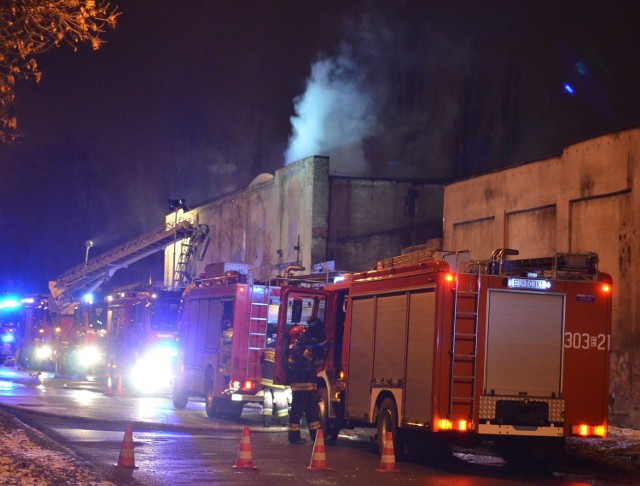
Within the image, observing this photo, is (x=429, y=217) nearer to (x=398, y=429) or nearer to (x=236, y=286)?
(x=236, y=286)

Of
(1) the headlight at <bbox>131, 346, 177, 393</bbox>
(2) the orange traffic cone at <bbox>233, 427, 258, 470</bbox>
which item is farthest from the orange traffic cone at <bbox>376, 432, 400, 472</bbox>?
(1) the headlight at <bbox>131, 346, 177, 393</bbox>

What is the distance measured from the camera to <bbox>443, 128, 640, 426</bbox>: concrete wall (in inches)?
786

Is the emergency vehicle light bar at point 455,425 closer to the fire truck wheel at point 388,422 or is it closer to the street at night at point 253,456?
the street at night at point 253,456

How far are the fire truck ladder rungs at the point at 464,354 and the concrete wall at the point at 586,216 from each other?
820cm

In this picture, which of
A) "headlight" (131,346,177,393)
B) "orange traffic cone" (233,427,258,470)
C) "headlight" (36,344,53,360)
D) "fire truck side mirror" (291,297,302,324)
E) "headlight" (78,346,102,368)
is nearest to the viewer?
"orange traffic cone" (233,427,258,470)

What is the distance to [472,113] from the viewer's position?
42250 mm

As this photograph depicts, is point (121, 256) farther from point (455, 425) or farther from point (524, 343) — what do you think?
point (455, 425)

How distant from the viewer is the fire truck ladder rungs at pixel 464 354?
41.3 feet

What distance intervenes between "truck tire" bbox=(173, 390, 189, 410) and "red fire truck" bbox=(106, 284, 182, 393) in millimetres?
3715

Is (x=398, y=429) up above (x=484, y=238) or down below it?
below

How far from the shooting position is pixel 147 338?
27438 millimetres

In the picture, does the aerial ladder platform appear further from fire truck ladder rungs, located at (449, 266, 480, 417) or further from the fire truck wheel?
fire truck ladder rungs, located at (449, 266, 480, 417)

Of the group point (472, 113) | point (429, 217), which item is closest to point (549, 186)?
point (429, 217)

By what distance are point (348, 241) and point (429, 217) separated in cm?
325
